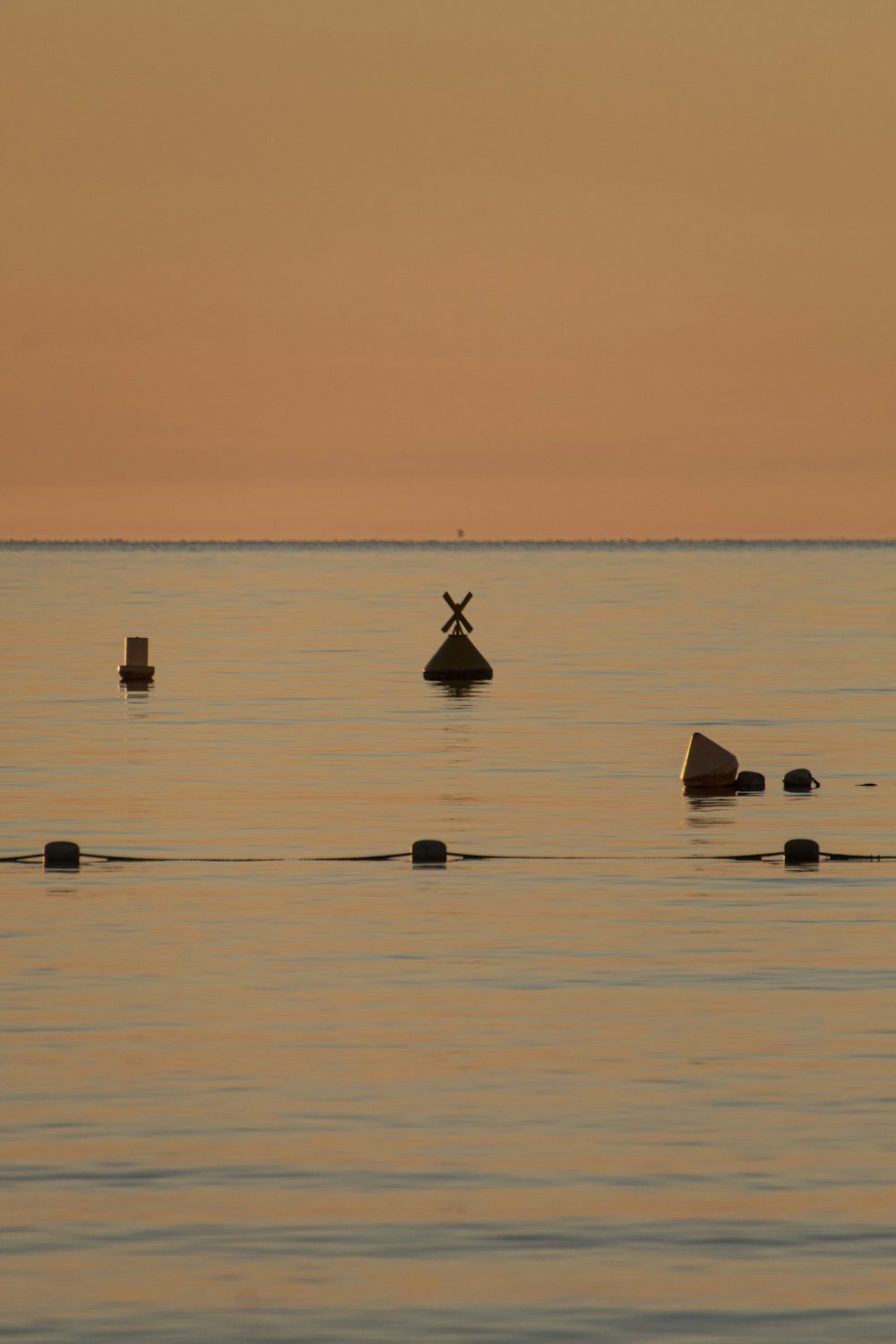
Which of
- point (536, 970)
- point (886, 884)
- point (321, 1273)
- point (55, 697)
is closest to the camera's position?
point (321, 1273)

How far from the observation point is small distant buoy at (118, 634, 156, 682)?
65312mm

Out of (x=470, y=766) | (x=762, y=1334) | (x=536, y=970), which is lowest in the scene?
(x=762, y=1334)

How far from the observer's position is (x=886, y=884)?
27156mm

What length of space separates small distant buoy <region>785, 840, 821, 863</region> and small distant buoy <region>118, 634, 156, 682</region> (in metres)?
37.9

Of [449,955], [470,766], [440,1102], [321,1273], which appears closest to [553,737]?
[470,766]

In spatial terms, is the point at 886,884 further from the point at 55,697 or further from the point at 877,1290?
the point at 55,697

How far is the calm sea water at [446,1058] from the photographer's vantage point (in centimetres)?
1236

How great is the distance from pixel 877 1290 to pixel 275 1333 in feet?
9.64

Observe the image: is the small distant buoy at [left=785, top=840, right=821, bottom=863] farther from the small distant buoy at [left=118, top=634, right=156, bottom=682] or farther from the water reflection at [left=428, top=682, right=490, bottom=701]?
the small distant buoy at [left=118, top=634, right=156, bottom=682]

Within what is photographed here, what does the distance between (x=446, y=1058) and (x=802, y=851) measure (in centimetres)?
1187

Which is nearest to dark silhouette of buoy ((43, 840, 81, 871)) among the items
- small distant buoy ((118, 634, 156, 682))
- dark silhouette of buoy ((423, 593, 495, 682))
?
dark silhouette of buoy ((423, 593, 495, 682))

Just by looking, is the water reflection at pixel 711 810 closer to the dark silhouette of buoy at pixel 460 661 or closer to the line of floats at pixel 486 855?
the line of floats at pixel 486 855

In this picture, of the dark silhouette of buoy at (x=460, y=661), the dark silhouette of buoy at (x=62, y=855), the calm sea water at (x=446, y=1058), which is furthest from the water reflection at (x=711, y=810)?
the dark silhouette of buoy at (x=460, y=661)

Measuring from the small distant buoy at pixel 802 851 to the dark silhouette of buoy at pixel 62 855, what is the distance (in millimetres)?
8011
